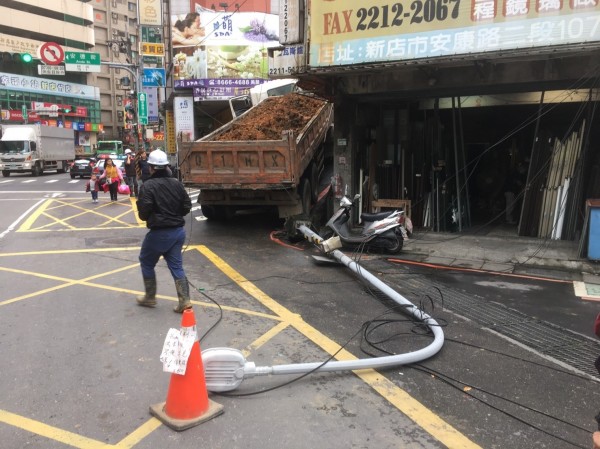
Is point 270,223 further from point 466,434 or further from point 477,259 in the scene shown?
point 466,434

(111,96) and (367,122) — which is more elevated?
(111,96)

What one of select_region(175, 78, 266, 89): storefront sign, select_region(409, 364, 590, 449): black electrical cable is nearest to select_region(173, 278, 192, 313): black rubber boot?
select_region(409, 364, 590, 449): black electrical cable

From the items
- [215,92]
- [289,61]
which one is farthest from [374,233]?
[215,92]

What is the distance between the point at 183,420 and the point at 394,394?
5.22 ft

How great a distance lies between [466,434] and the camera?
3260mm

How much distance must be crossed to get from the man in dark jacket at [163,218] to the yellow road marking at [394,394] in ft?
3.76

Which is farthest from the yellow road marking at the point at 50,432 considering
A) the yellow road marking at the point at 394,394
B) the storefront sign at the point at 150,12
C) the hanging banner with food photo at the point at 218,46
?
the storefront sign at the point at 150,12

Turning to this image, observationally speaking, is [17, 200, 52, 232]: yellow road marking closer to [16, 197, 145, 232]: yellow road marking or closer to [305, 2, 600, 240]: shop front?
[16, 197, 145, 232]: yellow road marking

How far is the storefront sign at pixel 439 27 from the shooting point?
7.33m

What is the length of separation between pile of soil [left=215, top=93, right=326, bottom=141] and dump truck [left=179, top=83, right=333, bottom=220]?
0.07ft

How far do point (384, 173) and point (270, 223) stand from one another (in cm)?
296

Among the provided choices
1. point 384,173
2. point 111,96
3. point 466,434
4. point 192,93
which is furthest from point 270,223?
point 111,96

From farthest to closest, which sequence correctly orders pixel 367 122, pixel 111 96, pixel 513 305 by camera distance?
pixel 111 96, pixel 367 122, pixel 513 305

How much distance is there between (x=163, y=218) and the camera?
5453 millimetres
